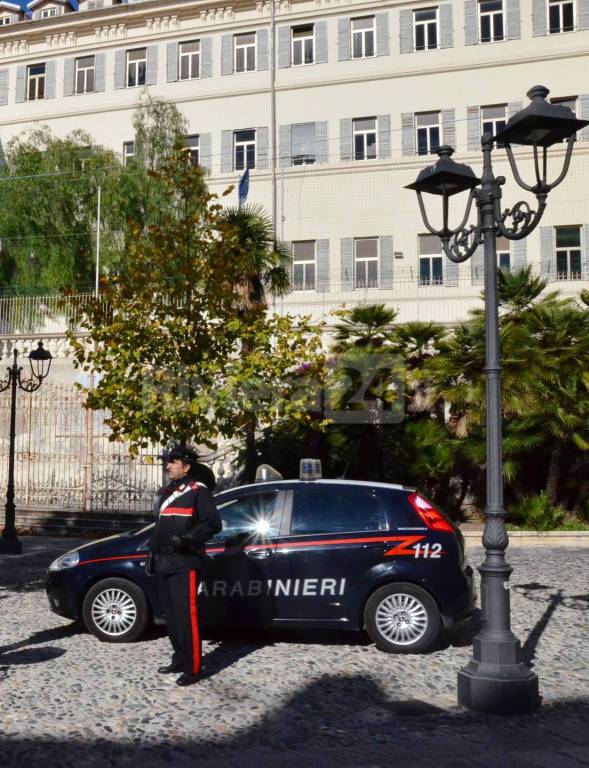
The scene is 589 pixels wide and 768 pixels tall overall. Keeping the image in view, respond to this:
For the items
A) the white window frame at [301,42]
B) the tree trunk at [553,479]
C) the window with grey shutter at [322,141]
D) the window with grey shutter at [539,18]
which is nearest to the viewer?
the tree trunk at [553,479]

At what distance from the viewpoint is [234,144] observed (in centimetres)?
3119

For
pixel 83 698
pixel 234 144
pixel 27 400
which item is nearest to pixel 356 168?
pixel 234 144

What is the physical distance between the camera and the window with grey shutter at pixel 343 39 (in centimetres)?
3014

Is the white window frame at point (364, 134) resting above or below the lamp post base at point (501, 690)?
above

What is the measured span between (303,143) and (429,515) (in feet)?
81.6

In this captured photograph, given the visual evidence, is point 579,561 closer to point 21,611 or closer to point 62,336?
point 21,611

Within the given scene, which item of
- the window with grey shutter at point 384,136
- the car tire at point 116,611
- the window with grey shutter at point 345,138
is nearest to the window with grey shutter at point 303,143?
the window with grey shutter at point 345,138

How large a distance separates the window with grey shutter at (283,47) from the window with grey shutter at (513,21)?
26.4 ft

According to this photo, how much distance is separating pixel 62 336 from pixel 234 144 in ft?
34.4

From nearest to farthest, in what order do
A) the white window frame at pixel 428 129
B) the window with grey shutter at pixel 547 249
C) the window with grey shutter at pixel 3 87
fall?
the window with grey shutter at pixel 547 249 < the white window frame at pixel 428 129 < the window with grey shutter at pixel 3 87

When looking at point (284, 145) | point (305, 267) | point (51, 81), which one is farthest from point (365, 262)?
point (51, 81)

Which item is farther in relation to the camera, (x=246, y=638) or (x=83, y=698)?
(x=246, y=638)

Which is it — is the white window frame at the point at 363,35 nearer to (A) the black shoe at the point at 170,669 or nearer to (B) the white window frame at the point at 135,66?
(B) the white window frame at the point at 135,66

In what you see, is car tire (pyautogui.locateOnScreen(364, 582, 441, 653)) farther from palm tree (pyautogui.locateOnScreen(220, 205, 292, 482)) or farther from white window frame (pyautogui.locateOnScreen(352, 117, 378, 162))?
white window frame (pyautogui.locateOnScreen(352, 117, 378, 162))
